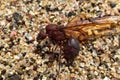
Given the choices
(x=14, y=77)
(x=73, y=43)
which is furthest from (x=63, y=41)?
(x=14, y=77)

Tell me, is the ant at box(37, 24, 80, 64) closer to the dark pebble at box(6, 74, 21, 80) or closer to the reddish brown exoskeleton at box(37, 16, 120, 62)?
the reddish brown exoskeleton at box(37, 16, 120, 62)

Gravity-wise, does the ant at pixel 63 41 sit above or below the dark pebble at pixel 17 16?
below

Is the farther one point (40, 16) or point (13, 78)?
point (40, 16)

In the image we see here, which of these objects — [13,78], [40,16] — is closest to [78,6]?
[40,16]

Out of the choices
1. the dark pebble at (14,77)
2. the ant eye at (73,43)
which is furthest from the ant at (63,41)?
the dark pebble at (14,77)

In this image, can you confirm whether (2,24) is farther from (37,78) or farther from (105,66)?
(105,66)

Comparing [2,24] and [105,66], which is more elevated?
[2,24]

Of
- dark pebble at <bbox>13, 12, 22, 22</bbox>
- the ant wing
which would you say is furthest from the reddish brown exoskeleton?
dark pebble at <bbox>13, 12, 22, 22</bbox>

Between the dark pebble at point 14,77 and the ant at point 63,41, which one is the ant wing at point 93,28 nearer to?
the ant at point 63,41
